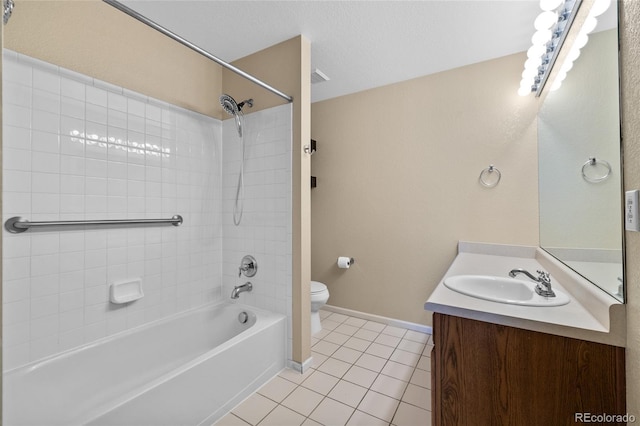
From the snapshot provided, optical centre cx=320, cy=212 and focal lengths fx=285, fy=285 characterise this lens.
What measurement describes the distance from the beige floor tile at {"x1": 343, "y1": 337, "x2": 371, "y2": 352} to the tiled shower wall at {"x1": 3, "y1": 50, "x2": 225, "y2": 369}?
743 millimetres

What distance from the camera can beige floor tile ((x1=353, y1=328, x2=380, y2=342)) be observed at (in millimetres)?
2404

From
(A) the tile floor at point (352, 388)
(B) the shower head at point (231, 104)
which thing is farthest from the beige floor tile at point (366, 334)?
(B) the shower head at point (231, 104)

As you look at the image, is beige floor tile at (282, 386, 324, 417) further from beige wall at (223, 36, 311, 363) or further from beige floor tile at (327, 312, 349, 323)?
beige floor tile at (327, 312, 349, 323)

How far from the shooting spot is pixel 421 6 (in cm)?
171

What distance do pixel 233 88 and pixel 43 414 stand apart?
2.27m

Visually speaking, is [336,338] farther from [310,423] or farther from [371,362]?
[310,423]

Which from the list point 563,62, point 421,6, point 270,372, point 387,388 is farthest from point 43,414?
point 563,62

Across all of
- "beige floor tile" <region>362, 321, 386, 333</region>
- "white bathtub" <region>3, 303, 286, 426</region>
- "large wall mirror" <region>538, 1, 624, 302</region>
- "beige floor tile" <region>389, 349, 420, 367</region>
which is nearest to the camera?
"large wall mirror" <region>538, 1, 624, 302</region>

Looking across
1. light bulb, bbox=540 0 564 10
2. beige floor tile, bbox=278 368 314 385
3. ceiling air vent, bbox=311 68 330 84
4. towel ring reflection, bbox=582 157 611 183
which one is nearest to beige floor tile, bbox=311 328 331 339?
beige floor tile, bbox=278 368 314 385

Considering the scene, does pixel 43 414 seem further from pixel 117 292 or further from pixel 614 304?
pixel 614 304

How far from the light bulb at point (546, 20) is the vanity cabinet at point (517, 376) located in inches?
63.3

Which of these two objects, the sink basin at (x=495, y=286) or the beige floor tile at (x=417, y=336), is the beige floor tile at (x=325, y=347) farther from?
the sink basin at (x=495, y=286)

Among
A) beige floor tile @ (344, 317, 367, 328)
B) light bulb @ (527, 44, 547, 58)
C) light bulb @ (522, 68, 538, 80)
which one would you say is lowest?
beige floor tile @ (344, 317, 367, 328)

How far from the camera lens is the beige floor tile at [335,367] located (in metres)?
1.92
